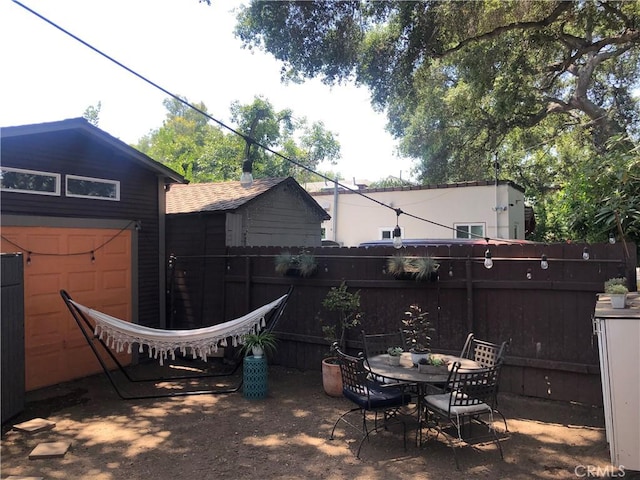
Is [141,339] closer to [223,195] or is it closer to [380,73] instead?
[223,195]

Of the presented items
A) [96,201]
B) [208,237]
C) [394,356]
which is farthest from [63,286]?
[394,356]

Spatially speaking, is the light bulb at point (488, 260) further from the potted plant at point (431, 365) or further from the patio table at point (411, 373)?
the potted plant at point (431, 365)

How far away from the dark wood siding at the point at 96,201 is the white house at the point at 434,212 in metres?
6.46

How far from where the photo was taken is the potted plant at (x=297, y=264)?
591cm

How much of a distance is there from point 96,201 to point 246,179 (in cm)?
285

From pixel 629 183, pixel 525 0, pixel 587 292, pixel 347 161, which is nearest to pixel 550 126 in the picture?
pixel 525 0

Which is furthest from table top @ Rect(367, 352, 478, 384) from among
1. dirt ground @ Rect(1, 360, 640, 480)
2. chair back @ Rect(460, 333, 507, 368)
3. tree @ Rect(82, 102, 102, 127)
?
tree @ Rect(82, 102, 102, 127)

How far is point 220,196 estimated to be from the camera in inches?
323

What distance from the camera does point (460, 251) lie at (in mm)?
5094

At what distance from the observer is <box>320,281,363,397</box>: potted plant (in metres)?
5.16

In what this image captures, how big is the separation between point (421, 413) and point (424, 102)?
11.5 metres

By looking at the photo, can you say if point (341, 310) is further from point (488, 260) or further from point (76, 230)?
point (76, 230)

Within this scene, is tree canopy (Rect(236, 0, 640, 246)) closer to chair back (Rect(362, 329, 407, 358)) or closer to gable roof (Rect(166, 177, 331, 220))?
gable roof (Rect(166, 177, 331, 220))

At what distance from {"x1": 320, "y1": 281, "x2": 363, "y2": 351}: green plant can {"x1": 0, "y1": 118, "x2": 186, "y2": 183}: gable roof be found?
11.3 feet
